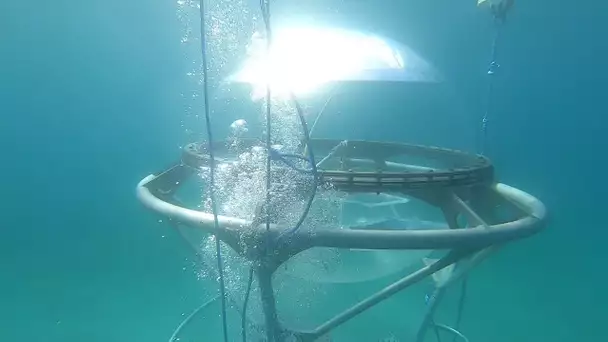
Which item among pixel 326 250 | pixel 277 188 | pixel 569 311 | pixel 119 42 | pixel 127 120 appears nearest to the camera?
pixel 277 188

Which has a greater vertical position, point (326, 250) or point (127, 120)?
point (326, 250)

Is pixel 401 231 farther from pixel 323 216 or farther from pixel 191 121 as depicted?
pixel 191 121

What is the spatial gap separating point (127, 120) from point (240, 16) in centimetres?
1023

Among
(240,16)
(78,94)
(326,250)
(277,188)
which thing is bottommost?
(78,94)

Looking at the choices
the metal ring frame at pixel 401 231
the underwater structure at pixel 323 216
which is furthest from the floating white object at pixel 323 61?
the metal ring frame at pixel 401 231

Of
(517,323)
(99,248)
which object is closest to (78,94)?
(99,248)

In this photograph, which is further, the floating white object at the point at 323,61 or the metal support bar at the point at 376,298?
the floating white object at the point at 323,61

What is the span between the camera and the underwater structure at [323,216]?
2.79 m

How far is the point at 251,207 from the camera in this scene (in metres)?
3.02

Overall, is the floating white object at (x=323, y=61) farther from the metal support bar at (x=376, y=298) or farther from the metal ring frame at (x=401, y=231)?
the metal support bar at (x=376, y=298)

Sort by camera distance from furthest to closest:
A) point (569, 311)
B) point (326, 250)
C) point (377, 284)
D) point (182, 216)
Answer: point (569, 311) < point (377, 284) < point (326, 250) < point (182, 216)

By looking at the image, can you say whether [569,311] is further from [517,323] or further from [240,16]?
[240,16]

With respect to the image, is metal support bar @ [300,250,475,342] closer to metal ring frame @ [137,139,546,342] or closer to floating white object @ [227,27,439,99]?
metal ring frame @ [137,139,546,342]

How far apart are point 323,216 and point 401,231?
559mm
